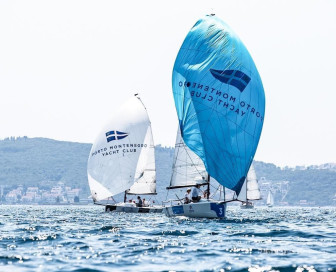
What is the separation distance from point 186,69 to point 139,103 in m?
28.2

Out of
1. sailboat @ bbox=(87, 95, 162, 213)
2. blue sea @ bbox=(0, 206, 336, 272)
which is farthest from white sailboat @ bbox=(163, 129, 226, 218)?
sailboat @ bbox=(87, 95, 162, 213)

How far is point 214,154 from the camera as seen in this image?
36562 mm

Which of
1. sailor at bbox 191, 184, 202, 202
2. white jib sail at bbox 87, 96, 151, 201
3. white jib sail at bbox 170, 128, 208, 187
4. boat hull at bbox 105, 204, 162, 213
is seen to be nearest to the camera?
sailor at bbox 191, 184, 202, 202

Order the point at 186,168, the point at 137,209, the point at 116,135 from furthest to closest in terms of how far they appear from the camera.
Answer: the point at 116,135
the point at 137,209
the point at 186,168

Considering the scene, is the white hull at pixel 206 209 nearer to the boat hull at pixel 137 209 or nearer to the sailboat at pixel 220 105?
the sailboat at pixel 220 105

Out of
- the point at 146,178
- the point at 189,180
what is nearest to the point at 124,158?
the point at 146,178

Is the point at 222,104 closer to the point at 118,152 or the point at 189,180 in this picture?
the point at 189,180

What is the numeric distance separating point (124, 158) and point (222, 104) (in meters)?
27.9

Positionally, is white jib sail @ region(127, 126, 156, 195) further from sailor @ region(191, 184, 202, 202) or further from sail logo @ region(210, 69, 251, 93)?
sail logo @ region(210, 69, 251, 93)

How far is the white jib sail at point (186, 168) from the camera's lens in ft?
141

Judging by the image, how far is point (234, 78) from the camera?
36.7 m

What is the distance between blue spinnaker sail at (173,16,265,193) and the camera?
36.2 meters

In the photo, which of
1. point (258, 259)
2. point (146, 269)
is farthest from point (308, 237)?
point (146, 269)

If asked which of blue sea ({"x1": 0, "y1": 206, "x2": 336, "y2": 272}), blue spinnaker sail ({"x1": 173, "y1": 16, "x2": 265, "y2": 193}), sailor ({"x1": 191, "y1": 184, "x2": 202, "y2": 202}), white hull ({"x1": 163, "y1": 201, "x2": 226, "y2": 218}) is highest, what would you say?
blue spinnaker sail ({"x1": 173, "y1": 16, "x2": 265, "y2": 193})
